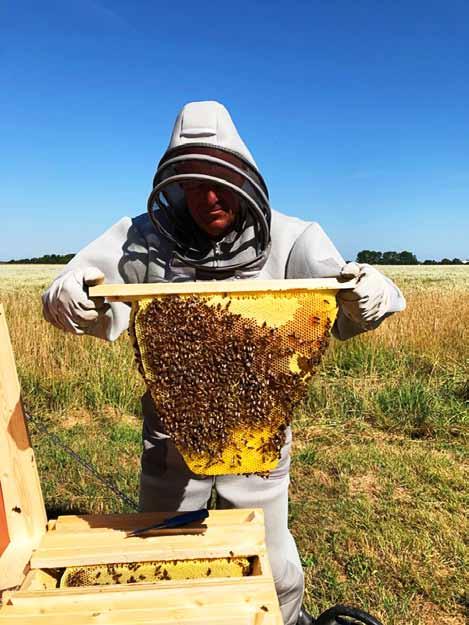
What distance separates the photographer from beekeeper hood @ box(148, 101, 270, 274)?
91.9 inches

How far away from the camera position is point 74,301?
2123 mm

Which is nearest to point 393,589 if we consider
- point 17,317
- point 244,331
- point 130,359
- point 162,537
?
point 162,537

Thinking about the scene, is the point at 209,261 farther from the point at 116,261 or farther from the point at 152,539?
the point at 152,539

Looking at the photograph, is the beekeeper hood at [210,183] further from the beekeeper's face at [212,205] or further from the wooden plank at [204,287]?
the wooden plank at [204,287]

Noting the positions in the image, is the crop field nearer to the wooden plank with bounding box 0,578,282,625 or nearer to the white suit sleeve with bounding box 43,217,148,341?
the white suit sleeve with bounding box 43,217,148,341

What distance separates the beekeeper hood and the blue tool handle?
44.1 inches

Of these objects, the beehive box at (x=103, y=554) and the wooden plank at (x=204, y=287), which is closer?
the beehive box at (x=103, y=554)

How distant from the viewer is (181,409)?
2113mm

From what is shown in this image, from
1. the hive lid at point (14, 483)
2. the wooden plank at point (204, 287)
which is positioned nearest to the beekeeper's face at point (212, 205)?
the wooden plank at point (204, 287)

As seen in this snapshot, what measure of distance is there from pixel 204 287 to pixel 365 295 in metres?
0.71

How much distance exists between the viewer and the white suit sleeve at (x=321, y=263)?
2.54 metres

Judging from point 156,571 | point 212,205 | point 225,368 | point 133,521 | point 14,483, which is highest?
point 212,205

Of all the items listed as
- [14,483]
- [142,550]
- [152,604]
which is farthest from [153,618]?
[14,483]

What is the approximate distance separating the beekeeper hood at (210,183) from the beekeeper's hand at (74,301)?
0.51 meters
